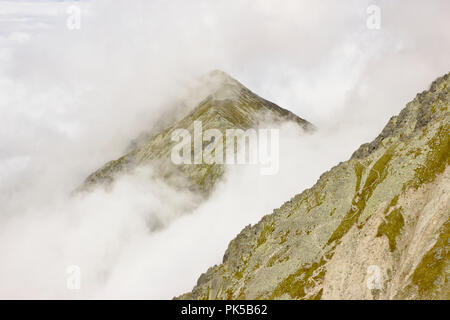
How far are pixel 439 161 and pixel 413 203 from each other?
12.7 m

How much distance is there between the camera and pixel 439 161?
86.0 meters

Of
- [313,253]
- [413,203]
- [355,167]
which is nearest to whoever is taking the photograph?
[413,203]

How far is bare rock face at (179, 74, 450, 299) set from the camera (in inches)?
2899

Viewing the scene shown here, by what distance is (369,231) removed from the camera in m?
85.6

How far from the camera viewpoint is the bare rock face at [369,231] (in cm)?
7362

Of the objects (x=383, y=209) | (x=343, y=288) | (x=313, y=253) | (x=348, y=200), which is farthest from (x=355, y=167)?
(x=343, y=288)
